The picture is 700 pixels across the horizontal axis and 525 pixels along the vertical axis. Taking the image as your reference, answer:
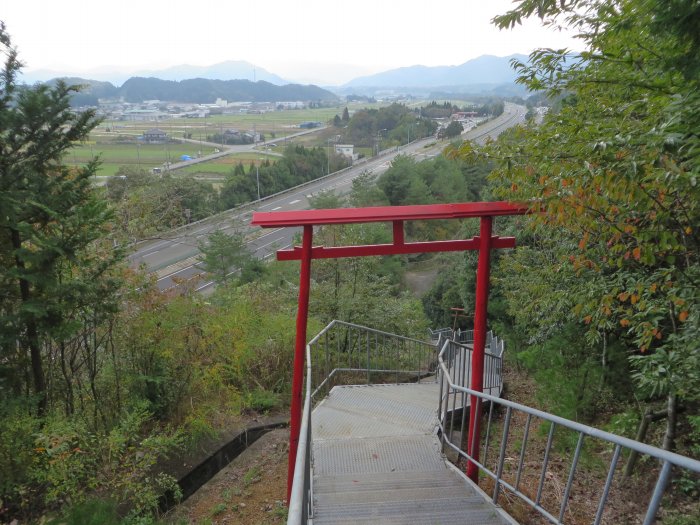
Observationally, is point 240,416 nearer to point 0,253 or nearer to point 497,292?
point 0,253

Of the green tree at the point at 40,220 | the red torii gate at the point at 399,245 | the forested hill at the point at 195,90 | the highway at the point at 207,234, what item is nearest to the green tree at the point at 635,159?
the red torii gate at the point at 399,245

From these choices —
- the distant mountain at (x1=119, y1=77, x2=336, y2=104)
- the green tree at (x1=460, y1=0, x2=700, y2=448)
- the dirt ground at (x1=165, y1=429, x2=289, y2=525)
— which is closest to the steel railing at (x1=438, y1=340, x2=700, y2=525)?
the green tree at (x1=460, y1=0, x2=700, y2=448)

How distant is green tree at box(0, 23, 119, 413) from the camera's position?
18.5 ft

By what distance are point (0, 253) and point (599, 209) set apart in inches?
265

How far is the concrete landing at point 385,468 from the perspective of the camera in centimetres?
363

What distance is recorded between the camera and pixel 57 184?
602cm

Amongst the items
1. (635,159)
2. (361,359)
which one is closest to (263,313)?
(361,359)

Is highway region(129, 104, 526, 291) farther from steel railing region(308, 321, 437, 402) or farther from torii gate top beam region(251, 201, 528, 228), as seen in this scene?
torii gate top beam region(251, 201, 528, 228)

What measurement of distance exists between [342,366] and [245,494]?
4.03 m

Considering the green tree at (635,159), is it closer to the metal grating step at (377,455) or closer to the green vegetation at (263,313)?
the green vegetation at (263,313)

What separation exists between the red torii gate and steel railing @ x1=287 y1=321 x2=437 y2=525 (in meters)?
0.45

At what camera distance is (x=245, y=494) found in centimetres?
602

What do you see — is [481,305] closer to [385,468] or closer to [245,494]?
[385,468]

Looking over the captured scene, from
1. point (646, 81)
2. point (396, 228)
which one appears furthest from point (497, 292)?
point (646, 81)
